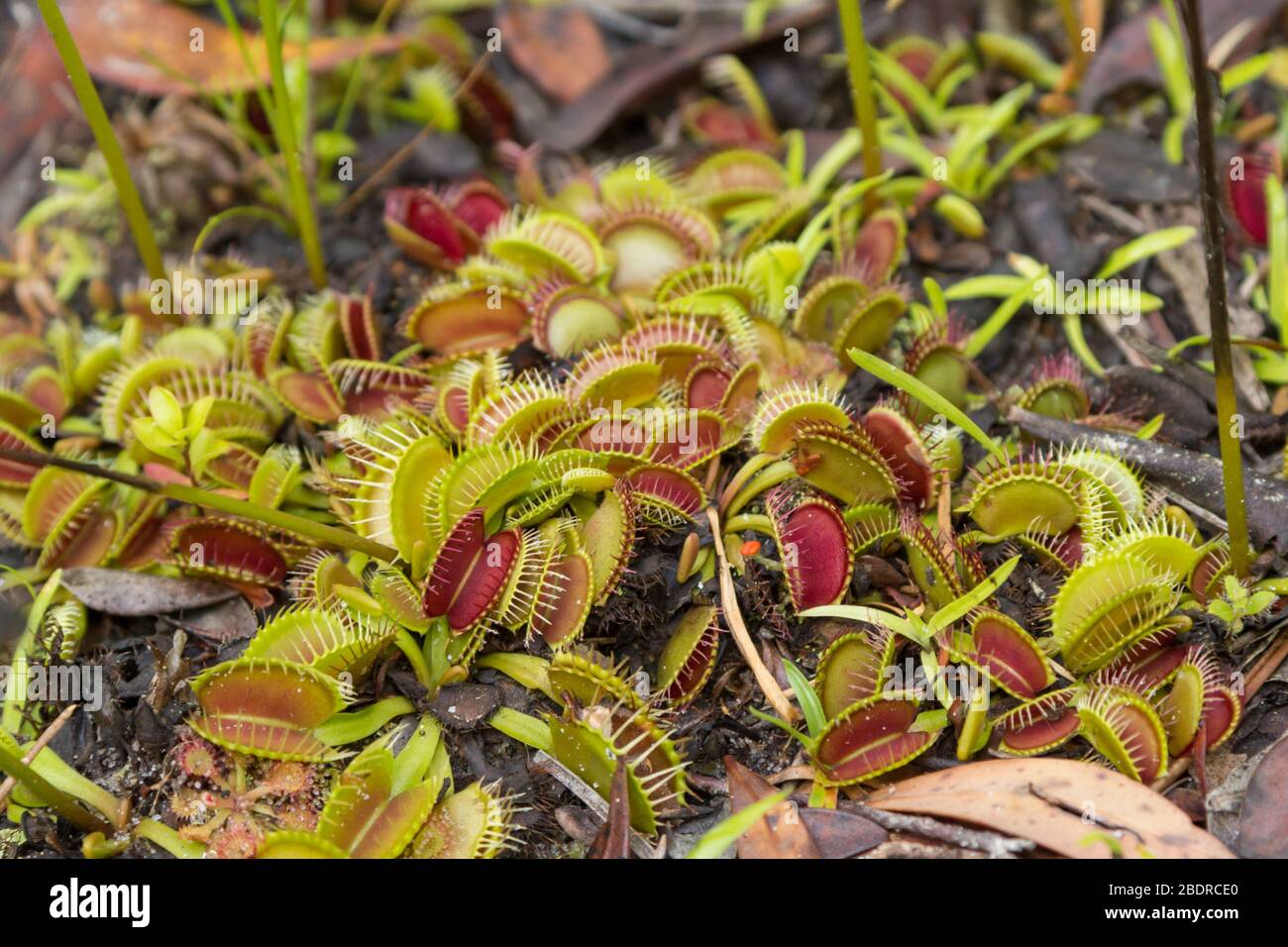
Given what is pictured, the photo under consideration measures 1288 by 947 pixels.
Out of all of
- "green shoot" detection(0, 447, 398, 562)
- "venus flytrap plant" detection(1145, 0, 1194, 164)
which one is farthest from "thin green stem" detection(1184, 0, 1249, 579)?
"green shoot" detection(0, 447, 398, 562)

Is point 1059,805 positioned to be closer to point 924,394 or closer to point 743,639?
point 743,639

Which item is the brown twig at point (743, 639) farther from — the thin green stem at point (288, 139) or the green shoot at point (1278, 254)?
the green shoot at point (1278, 254)

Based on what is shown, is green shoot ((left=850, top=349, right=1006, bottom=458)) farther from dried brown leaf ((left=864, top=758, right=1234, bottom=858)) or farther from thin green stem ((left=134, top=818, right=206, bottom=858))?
thin green stem ((left=134, top=818, right=206, bottom=858))

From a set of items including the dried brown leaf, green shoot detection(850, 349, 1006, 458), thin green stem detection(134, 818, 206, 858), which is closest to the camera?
the dried brown leaf

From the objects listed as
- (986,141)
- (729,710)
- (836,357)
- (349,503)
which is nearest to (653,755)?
(729,710)

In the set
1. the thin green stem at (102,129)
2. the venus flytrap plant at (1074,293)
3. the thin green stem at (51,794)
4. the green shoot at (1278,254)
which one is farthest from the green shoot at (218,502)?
the green shoot at (1278,254)

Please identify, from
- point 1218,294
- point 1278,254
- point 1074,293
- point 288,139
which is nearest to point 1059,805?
point 1218,294
